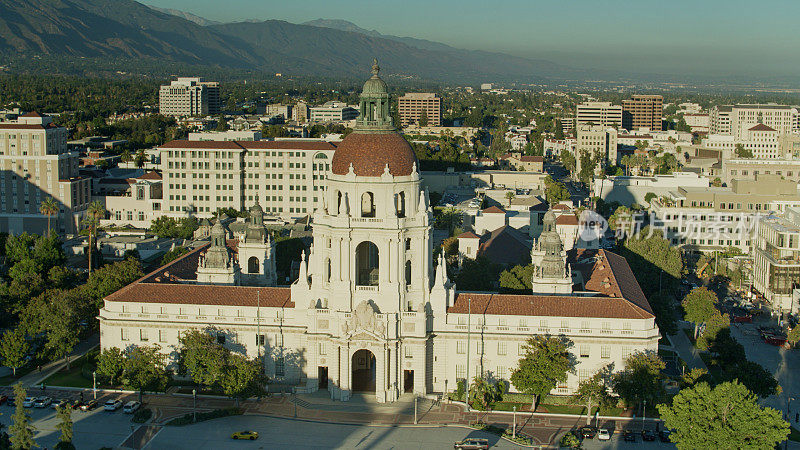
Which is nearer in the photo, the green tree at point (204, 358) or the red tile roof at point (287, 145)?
the green tree at point (204, 358)

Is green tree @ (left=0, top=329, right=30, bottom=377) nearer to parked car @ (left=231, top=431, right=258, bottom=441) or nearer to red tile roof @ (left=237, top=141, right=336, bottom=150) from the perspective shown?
parked car @ (left=231, top=431, right=258, bottom=441)

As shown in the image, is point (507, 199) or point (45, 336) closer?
point (45, 336)

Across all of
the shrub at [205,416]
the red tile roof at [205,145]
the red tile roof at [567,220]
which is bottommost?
the shrub at [205,416]

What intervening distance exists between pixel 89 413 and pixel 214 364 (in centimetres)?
904

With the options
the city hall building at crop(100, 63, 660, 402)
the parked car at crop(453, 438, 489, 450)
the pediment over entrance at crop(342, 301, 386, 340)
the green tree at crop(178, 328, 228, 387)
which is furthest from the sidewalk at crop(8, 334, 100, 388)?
the parked car at crop(453, 438, 489, 450)

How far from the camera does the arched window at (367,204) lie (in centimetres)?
6497

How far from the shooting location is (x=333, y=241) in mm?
63812

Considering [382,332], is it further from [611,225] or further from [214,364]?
[611,225]

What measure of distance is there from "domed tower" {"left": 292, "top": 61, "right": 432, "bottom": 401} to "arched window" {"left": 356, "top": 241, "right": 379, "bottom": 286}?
4.46ft

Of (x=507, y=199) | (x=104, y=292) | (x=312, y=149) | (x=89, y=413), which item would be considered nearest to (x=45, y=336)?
(x=104, y=292)

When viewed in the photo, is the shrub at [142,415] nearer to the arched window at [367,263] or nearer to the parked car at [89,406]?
the parked car at [89,406]

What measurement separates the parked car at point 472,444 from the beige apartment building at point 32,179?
96276mm

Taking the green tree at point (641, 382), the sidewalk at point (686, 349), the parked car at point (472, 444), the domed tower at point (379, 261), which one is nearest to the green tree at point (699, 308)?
the sidewalk at point (686, 349)

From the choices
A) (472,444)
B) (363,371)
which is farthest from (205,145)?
(472,444)
